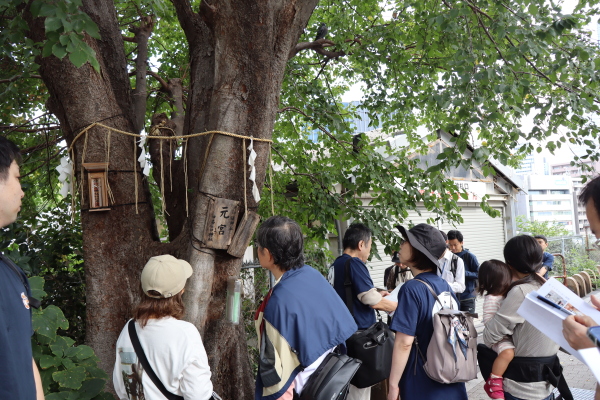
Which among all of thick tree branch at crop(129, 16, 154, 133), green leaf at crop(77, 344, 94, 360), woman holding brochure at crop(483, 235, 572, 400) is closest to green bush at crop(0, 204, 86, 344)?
thick tree branch at crop(129, 16, 154, 133)

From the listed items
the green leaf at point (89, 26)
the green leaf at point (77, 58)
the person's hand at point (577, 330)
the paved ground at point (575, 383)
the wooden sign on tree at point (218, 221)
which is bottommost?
the paved ground at point (575, 383)

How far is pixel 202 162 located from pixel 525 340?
249 centimetres

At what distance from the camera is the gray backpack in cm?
268

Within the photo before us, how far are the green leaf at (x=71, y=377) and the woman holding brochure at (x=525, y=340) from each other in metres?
2.60

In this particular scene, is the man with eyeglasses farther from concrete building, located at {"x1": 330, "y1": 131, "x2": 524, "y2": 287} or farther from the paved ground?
concrete building, located at {"x1": 330, "y1": 131, "x2": 524, "y2": 287}

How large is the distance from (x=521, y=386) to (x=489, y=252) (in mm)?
12119

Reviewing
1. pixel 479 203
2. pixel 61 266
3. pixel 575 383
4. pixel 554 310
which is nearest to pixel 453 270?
pixel 575 383

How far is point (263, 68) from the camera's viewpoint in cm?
323

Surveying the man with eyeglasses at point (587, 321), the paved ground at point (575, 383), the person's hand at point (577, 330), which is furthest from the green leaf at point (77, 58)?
the paved ground at point (575, 383)

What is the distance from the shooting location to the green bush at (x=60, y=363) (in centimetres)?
274

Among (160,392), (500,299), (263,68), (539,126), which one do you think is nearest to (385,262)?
(539,126)

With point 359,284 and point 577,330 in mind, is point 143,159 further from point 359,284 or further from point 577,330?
point 577,330

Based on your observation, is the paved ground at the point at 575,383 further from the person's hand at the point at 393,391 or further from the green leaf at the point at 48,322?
the green leaf at the point at 48,322

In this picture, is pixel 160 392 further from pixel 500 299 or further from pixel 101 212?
pixel 500 299
